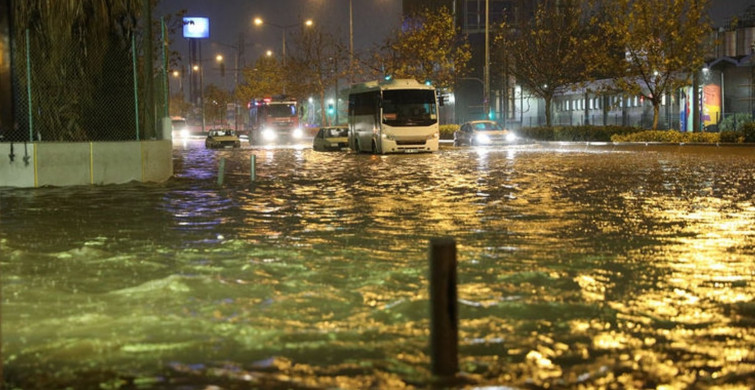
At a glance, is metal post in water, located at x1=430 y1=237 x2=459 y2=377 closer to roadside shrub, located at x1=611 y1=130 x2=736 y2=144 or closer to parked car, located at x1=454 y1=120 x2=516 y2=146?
roadside shrub, located at x1=611 y1=130 x2=736 y2=144

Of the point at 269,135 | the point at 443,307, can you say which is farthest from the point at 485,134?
the point at 443,307

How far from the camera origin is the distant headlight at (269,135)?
67.9 meters

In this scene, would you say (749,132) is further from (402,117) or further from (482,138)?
(482,138)

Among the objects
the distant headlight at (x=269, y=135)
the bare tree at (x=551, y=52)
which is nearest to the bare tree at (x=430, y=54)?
the bare tree at (x=551, y=52)

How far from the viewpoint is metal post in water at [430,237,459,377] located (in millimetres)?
5699

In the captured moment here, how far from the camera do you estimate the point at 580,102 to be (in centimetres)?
7644

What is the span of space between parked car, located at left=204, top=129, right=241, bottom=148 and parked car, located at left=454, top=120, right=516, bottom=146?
1482 cm

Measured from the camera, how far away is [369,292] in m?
8.79

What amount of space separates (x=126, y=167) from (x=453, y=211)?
33.2 feet

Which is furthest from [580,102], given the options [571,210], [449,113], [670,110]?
[571,210]

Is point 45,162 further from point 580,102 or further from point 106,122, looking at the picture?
point 580,102

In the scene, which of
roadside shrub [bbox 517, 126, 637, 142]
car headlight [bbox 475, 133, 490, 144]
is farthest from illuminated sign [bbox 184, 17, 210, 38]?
car headlight [bbox 475, 133, 490, 144]

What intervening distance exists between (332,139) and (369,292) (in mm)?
41662

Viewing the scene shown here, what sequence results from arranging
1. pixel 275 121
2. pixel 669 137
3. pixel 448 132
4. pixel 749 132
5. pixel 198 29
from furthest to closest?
pixel 198 29 < pixel 448 132 < pixel 275 121 < pixel 669 137 < pixel 749 132
